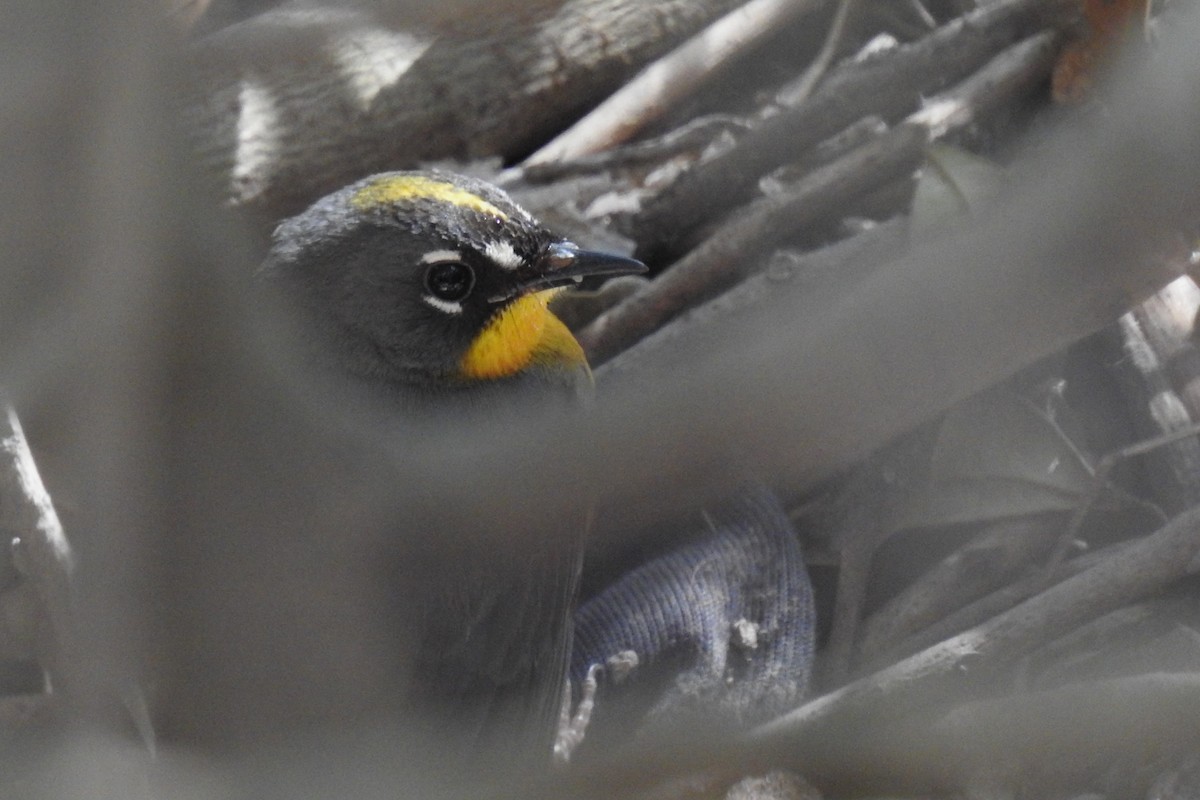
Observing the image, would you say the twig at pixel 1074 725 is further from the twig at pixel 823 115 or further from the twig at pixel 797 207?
the twig at pixel 823 115

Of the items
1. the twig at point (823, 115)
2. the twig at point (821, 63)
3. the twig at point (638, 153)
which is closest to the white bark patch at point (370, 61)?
the twig at point (638, 153)

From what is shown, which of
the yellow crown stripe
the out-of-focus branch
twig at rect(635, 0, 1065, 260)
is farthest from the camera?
the out-of-focus branch

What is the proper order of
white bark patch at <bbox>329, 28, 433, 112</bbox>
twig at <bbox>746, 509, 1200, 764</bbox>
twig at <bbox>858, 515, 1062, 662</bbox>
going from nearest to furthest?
twig at <bbox>746, 509, 1200, 764</bbox> → twig at <bbox>858, 515, 1062, 662</bbox> → white bark patch at <bbox>329, 28, 433, 112</bbox>

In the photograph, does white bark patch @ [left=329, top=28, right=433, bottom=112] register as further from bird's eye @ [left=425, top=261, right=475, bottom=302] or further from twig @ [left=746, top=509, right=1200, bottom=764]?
twig @ [left=746, top=509, right=1200, bottom=764]

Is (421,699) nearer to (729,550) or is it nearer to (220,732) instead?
(220,732)

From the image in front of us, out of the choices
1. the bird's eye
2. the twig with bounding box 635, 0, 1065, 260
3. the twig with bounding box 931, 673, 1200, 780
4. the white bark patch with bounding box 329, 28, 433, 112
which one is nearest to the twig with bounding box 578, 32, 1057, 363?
the twig with bounding box 635, 0, 1065, 260

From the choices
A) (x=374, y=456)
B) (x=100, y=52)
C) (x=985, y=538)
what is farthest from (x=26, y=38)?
(x=985, y=538)
